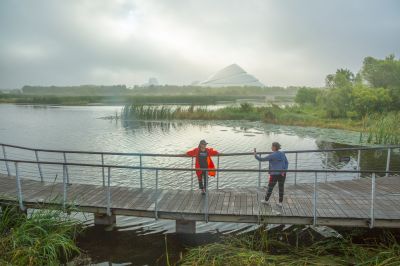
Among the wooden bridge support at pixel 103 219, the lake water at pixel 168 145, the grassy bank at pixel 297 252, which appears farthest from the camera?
the lake water at pixel 168 145

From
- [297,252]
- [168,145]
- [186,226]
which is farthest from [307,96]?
[297,252]

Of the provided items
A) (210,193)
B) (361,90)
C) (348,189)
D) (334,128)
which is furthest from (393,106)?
(210,193)

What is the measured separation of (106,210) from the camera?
8617mm

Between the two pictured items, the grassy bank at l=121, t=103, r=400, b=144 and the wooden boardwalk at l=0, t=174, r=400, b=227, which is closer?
the wooden boardwalk at l=0, t=174, r=400, b=227

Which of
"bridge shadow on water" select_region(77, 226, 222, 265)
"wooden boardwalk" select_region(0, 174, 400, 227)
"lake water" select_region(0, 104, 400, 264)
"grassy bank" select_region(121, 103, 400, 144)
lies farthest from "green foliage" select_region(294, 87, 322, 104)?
"bridge shadow on water" select_region(77, 226, 222, 265)

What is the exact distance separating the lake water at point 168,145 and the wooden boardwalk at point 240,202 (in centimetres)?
122

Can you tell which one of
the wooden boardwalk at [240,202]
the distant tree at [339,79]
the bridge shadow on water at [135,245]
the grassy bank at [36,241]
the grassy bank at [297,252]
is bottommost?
the bridge shadow on water at [135,245]

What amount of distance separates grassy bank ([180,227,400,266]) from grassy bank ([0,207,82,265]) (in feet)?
9.31

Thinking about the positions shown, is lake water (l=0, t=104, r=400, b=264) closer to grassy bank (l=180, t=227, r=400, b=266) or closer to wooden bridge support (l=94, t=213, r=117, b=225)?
wooden bridge support (l=94, t=213, r=117, b=225)

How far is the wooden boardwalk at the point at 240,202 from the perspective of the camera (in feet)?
25.8

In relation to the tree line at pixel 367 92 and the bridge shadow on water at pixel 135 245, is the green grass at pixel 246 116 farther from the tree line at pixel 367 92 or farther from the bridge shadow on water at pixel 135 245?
the bridge shadow on water at pixel 135 245

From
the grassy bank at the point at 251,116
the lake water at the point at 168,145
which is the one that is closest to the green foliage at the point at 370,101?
the grassy bank at the point at 251,116

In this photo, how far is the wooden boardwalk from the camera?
7863 millimetres

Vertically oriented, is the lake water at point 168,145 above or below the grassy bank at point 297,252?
below
